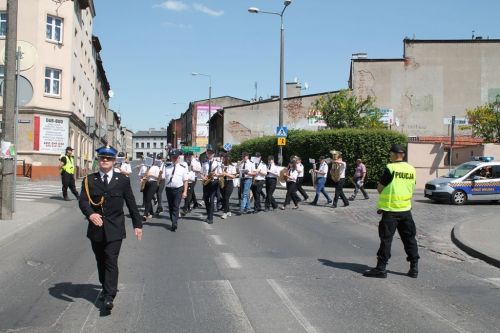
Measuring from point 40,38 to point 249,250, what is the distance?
25.3 metres

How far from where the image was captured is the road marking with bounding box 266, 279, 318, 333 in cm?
476

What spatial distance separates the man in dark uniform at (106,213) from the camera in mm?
5238

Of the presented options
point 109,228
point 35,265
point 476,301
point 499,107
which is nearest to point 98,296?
point 109,228

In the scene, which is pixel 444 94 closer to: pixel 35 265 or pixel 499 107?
pixel 499 107

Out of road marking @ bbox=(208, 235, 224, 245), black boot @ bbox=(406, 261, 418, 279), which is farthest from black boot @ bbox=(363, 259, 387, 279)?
road marking @ bbox=(208, 235, 224, 245)

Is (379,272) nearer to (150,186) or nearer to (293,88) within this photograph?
(150,186)

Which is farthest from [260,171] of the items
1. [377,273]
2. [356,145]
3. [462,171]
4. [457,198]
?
[356,145]

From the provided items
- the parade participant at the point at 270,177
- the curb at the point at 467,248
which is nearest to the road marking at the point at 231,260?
the curb at the point at 467,248

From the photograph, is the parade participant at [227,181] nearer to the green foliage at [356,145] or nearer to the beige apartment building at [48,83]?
the green foliage at [356,145]

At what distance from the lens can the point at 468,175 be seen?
1817 cm

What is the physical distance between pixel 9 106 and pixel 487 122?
31.4 meters

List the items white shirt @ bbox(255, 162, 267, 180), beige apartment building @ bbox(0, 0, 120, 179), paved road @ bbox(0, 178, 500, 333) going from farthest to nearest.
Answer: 1. beige apartment building @ bbox(0, 0, 120, 179)
2. white shirt @ bbox(255, 162, 267, 180)
3. paved road @ bbox(0, 178, 500, 333)

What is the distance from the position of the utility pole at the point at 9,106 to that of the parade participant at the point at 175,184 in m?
3.60

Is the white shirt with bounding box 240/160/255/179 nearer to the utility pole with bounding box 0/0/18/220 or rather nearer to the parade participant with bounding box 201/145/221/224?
the parade participant with bounding box 201/145/221/224
